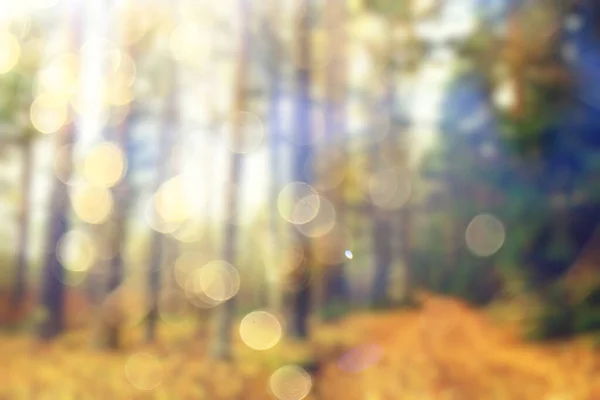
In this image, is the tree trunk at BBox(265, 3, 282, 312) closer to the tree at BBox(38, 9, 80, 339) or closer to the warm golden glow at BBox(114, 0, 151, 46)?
the warm golden glow at BBox(114, 0, 151, 46)

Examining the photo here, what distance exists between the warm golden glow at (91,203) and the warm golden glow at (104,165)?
0.03m

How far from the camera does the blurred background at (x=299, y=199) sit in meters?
2.04

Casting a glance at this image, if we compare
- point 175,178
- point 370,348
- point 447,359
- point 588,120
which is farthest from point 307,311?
point 588,120

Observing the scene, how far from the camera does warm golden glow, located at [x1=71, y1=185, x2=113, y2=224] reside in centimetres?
211

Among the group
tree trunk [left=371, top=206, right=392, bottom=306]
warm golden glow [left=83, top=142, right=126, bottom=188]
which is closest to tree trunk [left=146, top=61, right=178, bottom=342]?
warm golden glow [left=83, top=142, right=126, bottom=188]

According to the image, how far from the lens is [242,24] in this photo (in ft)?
6.99

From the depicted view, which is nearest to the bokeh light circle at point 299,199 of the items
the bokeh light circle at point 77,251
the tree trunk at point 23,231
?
the bokeh light circle at point 77,251

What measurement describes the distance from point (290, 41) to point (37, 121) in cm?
88

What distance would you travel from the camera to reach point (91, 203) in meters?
2.13

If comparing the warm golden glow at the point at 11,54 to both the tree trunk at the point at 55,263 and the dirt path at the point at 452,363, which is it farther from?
the dirt path at the point at 452,363

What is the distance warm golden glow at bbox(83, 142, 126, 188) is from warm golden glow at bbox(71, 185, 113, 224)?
27mm

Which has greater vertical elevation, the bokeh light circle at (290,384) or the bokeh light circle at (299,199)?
the bokeh light circle at (299,199)

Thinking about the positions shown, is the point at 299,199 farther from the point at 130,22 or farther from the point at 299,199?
the point at 130,22

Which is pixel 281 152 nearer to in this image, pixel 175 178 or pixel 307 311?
pixel 175 178
